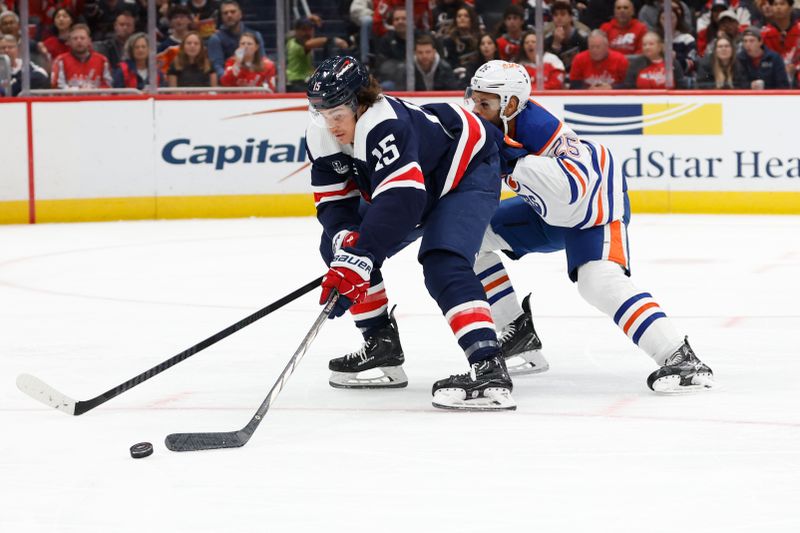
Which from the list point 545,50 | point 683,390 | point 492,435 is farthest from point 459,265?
point 545,50

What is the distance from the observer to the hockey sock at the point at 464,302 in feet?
11.5

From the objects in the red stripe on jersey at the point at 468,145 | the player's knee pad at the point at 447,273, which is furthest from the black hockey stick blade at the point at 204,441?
the red stripe on jersey at the point at 468,145

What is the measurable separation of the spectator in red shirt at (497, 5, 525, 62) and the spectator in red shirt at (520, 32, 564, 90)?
0.05m

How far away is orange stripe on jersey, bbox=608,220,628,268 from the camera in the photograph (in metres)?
3.84

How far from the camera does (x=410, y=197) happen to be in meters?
3.43

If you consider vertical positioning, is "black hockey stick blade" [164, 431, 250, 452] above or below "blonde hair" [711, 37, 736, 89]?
below

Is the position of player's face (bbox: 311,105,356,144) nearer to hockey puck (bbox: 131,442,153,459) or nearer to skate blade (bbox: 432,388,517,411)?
skate blade (bbox: 432,388,517,411)

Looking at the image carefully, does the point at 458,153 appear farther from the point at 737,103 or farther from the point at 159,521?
the point at 737,103

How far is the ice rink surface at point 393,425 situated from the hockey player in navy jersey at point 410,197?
21 cm

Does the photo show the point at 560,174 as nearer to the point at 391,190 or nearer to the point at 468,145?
the point at 468,145

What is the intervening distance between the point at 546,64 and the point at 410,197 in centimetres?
604

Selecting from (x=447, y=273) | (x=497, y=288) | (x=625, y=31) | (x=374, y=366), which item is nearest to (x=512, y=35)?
(x=625, y=31)

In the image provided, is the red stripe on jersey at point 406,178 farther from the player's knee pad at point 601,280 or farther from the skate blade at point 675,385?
the skate blade at point 675,385

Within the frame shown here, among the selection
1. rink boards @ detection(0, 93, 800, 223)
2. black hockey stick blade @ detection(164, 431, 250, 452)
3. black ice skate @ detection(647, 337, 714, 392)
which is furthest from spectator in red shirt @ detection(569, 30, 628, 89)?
black hockey stick blade @ detection(164, 431, 250, 452)
